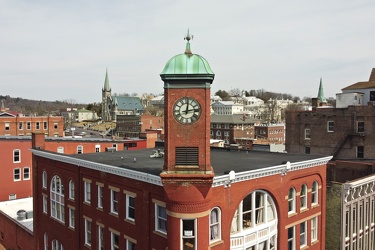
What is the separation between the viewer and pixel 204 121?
15703mm

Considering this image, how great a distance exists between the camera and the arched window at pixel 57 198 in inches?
1023

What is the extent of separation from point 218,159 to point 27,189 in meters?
31.9

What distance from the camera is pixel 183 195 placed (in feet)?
51.0

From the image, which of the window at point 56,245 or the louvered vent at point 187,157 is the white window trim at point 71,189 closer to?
the window at point 56,245

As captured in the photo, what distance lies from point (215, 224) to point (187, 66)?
25.2ft

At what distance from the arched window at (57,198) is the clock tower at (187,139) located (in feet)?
43.1

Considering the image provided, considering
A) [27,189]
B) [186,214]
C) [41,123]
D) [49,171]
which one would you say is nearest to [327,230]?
[186,214]

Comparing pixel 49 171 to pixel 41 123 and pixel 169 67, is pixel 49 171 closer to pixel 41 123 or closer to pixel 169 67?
pixel 169 67

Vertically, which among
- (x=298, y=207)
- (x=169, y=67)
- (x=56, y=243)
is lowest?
(x=56, y=243)

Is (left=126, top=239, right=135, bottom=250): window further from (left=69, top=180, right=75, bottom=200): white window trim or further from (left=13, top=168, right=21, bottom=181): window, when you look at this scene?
(left=13, top=168, right=21, bottom=181): window

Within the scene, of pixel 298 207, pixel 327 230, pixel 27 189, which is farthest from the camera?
pixel 27 189

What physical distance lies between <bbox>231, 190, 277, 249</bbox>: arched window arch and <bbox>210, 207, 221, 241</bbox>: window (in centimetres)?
113

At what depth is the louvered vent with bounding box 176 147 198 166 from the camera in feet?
51.4

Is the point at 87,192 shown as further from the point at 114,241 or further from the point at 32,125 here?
the point at 32,125
